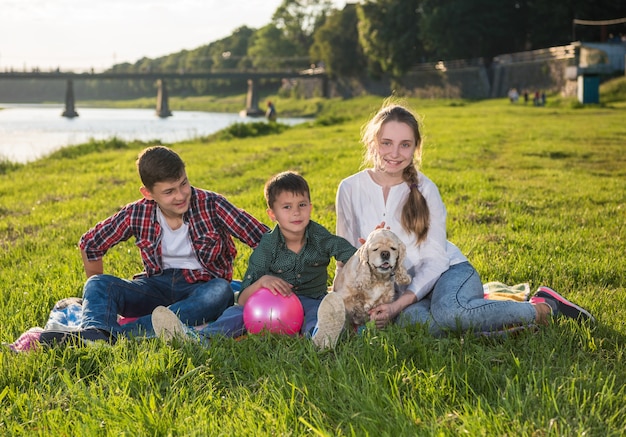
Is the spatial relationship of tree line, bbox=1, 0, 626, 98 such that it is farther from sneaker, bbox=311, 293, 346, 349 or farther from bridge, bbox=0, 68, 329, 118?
sneaker, bbox=311, 293, 346, 349

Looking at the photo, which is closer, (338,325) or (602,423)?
(602,423)

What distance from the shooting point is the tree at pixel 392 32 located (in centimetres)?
7288

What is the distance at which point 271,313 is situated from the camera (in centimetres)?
474

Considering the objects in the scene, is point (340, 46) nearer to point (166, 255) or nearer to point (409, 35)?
point (409, 35)

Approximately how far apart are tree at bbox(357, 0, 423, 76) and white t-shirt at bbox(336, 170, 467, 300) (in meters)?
70.2

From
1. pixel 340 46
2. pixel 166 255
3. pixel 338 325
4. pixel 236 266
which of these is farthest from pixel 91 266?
pixel 340 46

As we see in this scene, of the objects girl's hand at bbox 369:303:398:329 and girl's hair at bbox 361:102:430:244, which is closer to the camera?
girl's hand at bbox 369:303:398:329

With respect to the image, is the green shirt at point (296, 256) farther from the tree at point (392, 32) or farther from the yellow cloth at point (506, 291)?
the tree at point (392, 32)

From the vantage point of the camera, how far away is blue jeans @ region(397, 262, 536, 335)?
4.55 metres

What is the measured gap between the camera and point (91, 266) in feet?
18.1

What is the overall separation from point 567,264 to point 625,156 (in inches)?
441

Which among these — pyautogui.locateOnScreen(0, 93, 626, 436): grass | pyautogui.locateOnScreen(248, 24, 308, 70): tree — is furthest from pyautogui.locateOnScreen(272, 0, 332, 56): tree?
pyautogui.locateOnScreen(0, 93, 626, 436): grass

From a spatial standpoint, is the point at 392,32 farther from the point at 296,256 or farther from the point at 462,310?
the point at 462,310

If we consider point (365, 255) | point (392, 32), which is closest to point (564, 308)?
point (365, 255)
